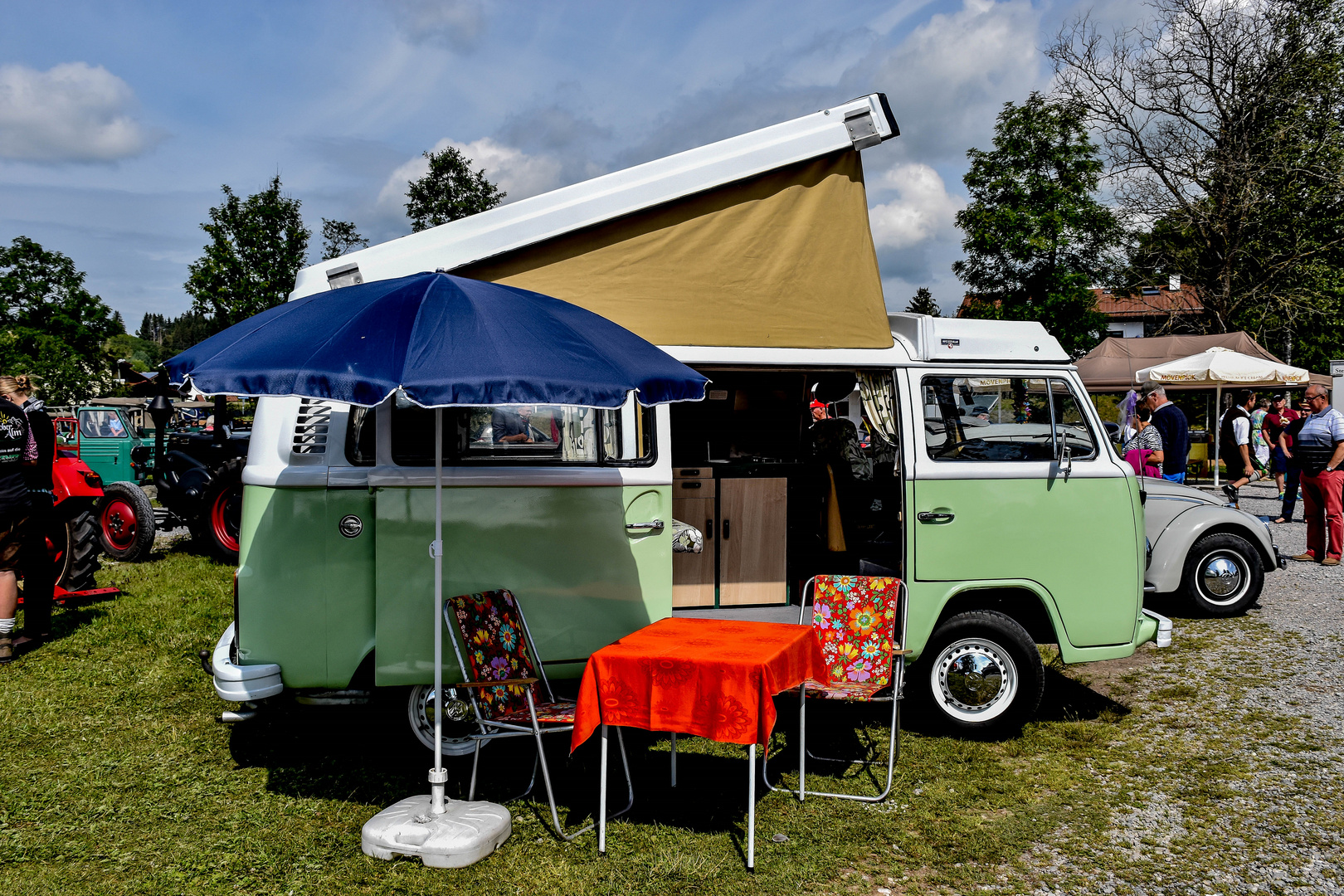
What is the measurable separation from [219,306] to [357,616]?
19.9 meters

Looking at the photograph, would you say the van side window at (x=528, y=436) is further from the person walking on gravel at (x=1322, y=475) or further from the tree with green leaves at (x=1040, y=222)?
the tree with green leaves at (x=1040, y=222)

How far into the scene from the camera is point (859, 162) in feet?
17.2

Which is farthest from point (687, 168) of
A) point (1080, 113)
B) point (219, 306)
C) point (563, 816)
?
point (1080, 113)

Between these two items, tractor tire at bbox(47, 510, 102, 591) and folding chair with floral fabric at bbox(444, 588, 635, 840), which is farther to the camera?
tractor tire at bbox(47, 510, 102, 591)

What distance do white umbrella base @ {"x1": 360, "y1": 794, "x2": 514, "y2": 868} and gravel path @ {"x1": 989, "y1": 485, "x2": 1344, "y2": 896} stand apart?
211cm

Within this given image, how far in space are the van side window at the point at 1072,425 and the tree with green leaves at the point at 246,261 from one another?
1945 centimetres

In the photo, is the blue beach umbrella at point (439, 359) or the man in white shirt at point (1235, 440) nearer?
the blue beach umbrella at point (439, 359)

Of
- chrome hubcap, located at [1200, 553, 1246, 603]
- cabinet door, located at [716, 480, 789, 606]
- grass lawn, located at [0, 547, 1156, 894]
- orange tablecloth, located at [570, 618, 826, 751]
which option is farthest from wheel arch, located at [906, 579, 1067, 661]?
chrome hubcap, located at [1200, 553, 1246, 603]

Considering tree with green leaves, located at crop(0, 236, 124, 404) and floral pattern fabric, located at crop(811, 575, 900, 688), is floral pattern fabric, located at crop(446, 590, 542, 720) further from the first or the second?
tree with green leaves, located at crop(0, 236, 124, 404)

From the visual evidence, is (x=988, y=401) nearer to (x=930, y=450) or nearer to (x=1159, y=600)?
(x=930, y=450)

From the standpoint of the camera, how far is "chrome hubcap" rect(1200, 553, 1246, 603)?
803 cm

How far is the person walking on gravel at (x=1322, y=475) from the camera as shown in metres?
9.52

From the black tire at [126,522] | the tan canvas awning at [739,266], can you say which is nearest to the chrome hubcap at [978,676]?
the tan canvas awning at [739,266]

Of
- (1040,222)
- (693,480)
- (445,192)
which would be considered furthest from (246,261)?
(1040,222)
